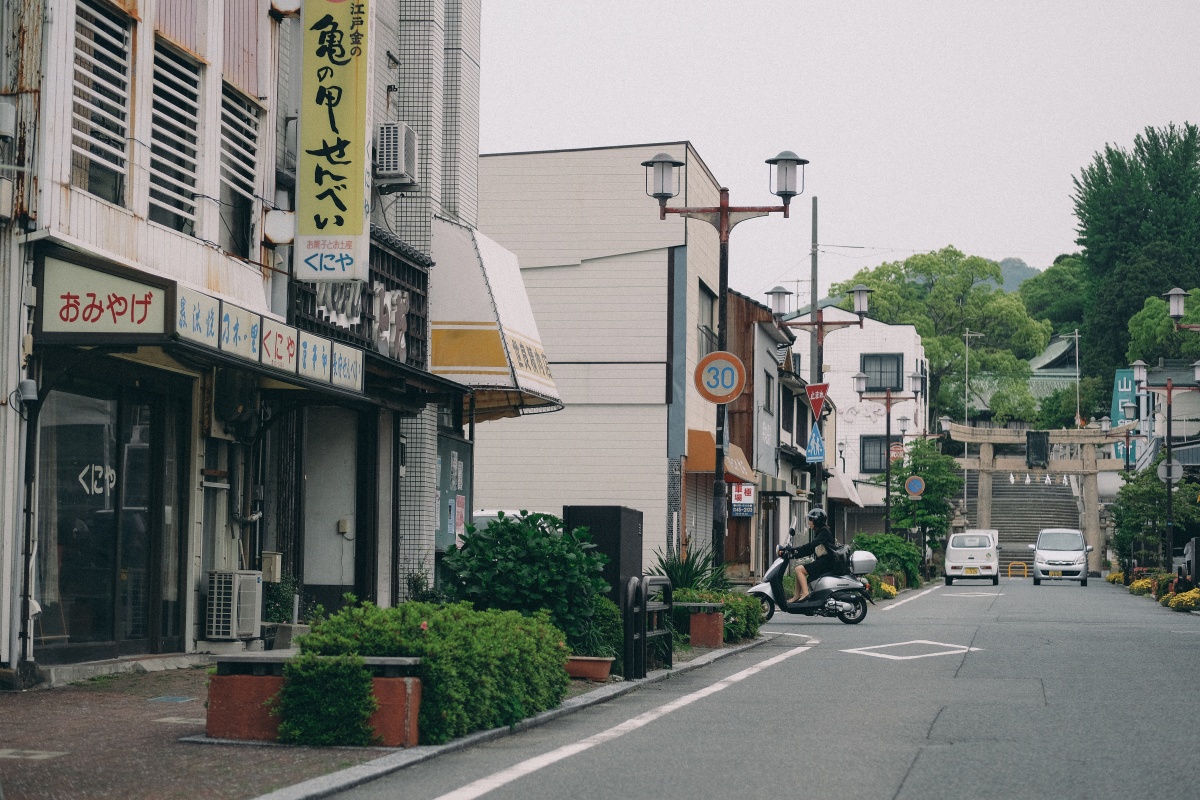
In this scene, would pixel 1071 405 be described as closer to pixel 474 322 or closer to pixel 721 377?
pixel 721 377

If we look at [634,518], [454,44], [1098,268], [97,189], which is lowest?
[634,518]

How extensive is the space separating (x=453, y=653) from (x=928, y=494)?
5059cm

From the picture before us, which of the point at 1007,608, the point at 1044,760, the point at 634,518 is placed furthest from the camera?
the point at 1007,608

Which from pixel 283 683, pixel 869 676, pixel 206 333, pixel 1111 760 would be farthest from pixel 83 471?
pixel 1111 760

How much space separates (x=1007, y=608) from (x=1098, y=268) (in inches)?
2634

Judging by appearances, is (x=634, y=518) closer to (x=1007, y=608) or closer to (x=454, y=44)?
(x=454, y=44)

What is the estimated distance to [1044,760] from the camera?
28.9ft

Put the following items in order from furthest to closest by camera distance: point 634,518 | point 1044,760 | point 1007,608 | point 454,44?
point 1007,608 → point 454,44 → point 634,518 → point 1044,760

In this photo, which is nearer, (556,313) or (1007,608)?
(1007,608)

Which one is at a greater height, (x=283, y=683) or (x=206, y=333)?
(x=206, y=333)

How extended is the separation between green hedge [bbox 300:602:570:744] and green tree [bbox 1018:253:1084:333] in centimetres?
10017

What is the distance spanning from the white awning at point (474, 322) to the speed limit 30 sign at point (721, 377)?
7.37 ft

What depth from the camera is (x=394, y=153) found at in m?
18.9

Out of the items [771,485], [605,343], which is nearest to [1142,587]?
[771,485]
